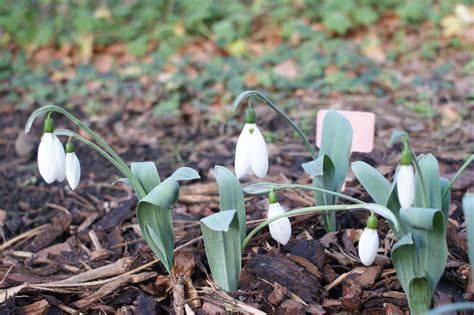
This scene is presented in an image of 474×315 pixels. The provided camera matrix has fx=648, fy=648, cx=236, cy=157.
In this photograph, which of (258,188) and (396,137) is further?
(258,188)

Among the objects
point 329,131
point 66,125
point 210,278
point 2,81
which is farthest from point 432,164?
point 2,81

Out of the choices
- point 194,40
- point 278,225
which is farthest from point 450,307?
point 194,40

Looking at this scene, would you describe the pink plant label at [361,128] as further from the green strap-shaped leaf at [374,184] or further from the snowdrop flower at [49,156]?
the snowdrop flower at [49,156]

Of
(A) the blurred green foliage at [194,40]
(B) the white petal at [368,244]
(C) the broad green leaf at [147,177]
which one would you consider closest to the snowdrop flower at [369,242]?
(B) the white petal at [368,244]

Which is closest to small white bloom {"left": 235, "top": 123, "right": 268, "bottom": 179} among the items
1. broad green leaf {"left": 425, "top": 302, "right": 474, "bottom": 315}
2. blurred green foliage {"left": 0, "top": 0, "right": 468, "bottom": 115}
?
broad green leaf {"left": 425, "top": 302, "right": 474, "bottom": 315}

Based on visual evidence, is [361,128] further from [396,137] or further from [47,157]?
[47,157]

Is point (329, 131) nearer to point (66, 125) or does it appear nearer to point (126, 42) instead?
point (66, 125)

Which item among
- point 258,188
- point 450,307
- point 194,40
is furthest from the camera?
point 194,40
